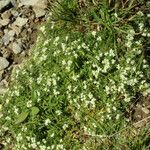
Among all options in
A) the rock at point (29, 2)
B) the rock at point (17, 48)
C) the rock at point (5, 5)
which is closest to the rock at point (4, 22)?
the rock at point (5, 5)

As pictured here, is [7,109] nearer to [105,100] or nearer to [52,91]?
[52,91]

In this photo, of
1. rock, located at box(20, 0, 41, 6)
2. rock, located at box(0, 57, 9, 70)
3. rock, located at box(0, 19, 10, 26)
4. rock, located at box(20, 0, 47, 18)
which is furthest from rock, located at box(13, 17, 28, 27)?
rock, located at box(0, 57, 9, 70)

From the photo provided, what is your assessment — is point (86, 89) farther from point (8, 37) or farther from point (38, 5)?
point (38, 5)

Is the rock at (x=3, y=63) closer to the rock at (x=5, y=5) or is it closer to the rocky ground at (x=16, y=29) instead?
the rocky ground at (x=16, y=29)

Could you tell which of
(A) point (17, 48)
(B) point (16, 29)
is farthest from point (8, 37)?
(A) point (17, 48)

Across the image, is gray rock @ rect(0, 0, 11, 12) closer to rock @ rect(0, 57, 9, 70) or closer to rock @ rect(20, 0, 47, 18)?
rock @ rect(20, 0, 47, 18)

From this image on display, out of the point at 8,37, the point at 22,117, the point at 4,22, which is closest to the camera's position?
the point at 22,117
